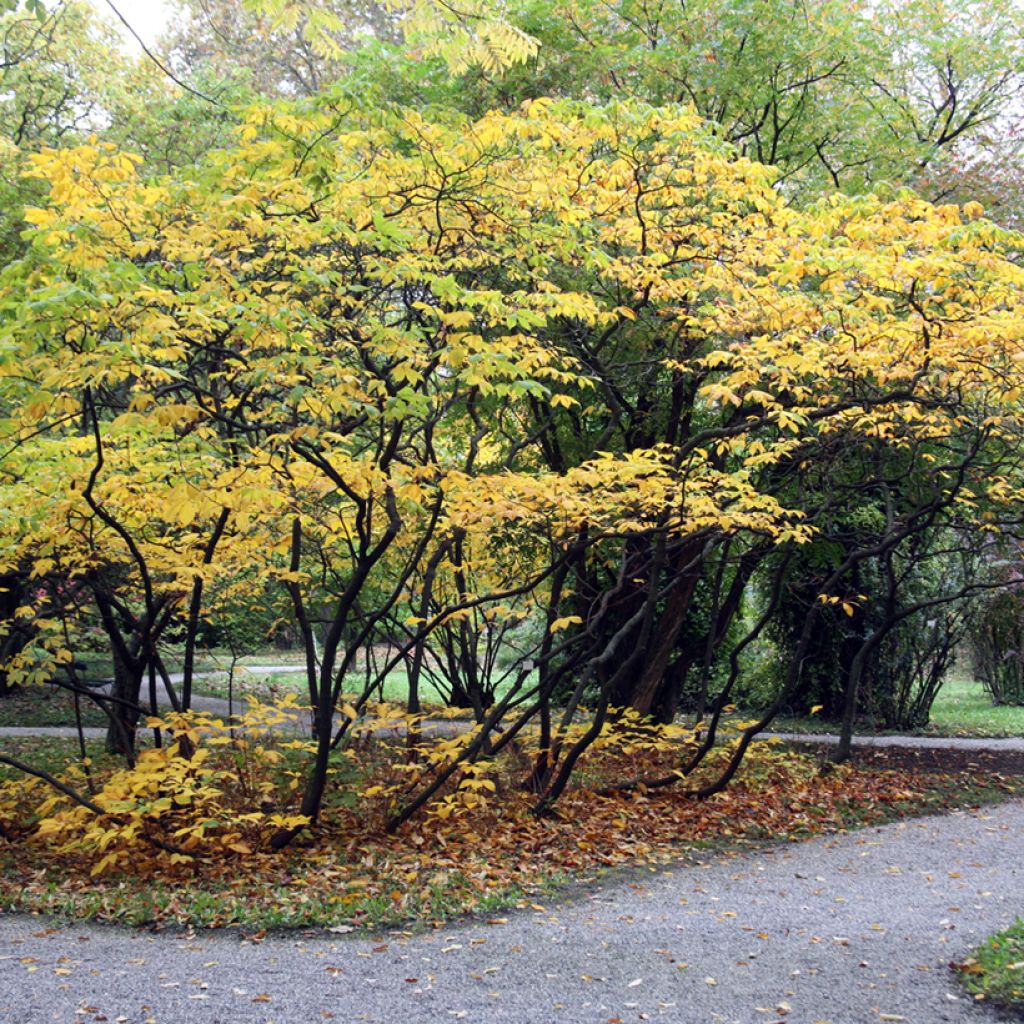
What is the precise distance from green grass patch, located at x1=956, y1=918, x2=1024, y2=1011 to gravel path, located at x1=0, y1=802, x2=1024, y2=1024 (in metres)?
0.09

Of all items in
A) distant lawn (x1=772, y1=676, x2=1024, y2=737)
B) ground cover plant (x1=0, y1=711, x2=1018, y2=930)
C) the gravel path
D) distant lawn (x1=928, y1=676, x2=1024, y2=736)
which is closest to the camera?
the gravel path

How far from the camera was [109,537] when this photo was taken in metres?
7.37

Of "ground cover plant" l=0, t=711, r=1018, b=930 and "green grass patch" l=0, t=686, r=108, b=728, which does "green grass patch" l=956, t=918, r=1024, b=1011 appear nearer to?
"ground cover plant" l=0, t=711, r=1018, b=930

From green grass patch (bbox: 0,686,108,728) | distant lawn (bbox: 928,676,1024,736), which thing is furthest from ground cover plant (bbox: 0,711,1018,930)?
green grass patch (bbox: 0,686,108,728)

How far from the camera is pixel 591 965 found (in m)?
4.55

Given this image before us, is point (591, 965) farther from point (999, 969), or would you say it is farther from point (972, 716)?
point (972, 716)

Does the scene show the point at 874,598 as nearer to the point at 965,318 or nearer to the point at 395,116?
the point at 965,318

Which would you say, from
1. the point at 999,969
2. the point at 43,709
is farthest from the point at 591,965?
the point at 43,709

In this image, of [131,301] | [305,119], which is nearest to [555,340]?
[305,119]

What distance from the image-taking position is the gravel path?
13.0 ft

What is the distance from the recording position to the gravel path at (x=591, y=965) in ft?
13.0

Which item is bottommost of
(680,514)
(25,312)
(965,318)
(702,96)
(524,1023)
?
(524,1023)

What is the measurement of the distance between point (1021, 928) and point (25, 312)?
5.34 metres

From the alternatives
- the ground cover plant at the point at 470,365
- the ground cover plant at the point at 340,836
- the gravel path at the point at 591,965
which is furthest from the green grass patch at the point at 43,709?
the gravel path at the point at 591,965
